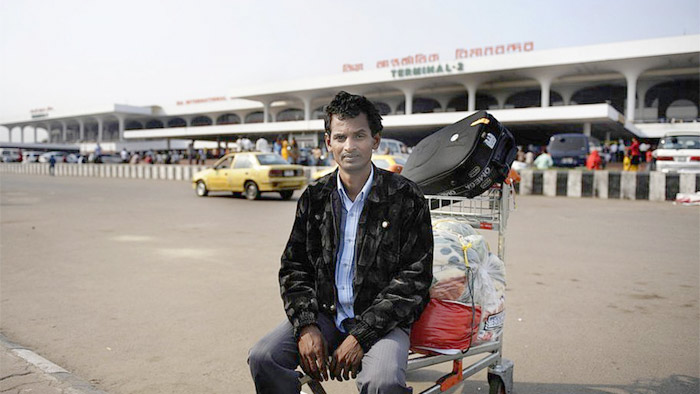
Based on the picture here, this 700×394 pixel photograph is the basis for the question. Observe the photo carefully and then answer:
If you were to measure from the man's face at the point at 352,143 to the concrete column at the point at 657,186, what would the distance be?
1482cm

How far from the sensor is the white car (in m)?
15.5

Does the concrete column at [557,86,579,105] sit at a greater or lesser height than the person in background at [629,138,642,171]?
greater

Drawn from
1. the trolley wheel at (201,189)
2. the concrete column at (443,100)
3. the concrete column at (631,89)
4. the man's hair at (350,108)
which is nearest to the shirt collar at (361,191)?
the man's hair at (350,108)

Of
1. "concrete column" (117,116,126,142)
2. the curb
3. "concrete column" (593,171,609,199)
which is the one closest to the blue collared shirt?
the curb

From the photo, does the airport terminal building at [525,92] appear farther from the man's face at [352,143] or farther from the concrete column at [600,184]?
the man's face at [352,143]

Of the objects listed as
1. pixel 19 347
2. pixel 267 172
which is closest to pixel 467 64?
pixel 267 172

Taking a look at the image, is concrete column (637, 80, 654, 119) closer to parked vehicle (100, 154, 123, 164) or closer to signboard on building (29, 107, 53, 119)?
parked vehicle (100, 154, 123, 164)

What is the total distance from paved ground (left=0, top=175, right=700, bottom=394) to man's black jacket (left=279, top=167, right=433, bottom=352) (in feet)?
3.76

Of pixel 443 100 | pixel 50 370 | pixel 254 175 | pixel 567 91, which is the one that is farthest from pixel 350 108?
pixel 443 100

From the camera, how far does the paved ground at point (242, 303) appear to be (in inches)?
126

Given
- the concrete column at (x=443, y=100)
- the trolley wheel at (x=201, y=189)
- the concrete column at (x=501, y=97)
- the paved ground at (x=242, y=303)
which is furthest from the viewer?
the concrete column at (x=443, y=100)

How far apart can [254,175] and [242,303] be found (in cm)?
1120

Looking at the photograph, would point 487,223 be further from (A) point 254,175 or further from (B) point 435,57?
(B) point 435,57

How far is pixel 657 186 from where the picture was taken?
47.2 feet
